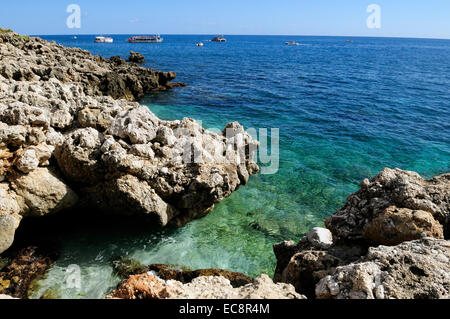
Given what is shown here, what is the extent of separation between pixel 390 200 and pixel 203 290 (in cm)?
444

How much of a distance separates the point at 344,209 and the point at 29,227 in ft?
33.3

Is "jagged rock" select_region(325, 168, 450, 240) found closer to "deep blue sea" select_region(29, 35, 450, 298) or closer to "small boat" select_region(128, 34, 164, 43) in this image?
"deep blue sea" select_region(29, 35, 450, 298)

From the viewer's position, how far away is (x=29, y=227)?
966 centimetres

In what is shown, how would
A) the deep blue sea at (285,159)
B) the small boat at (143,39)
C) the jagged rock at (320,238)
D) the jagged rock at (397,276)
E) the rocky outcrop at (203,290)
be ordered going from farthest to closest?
the small boat at (143,39) < the deep blue sea at (285,159) < the jagged rock at (320,238) < the rocky outcrop at (203,290) < the jagged rock at (397,276)

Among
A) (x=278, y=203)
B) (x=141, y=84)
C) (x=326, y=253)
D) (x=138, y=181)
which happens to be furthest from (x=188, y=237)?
(x=141, y=84)

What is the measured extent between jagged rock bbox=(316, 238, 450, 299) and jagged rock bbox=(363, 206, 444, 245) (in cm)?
55

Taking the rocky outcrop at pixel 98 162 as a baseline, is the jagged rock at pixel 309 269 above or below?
below

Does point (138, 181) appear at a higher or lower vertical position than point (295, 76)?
lower

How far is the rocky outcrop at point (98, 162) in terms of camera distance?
342 inches

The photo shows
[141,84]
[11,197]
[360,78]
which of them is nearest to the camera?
[11,197]

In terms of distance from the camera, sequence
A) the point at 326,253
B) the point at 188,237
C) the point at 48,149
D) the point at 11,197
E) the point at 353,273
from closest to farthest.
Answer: the point at 353,273
the point at 326,253
the point at 11,197
the point at 48,149
the point at 188,237

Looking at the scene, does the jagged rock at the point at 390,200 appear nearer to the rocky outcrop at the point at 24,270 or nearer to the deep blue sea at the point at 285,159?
the deep blue sea at the point at 285,159

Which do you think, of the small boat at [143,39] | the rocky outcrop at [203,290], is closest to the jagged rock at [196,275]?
the rocky outcrop at [203,290]
